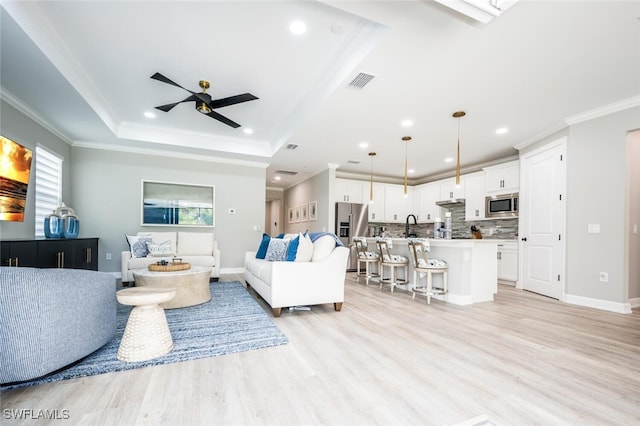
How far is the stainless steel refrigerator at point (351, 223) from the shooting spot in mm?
6953

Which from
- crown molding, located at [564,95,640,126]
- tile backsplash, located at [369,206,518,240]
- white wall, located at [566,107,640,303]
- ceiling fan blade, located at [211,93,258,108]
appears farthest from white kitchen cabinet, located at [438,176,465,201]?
ceiling fan blade, located at [211,93,258,108]

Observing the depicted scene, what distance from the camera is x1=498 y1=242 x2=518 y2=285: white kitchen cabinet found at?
517cm

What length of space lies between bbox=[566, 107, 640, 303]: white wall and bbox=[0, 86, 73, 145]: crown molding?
24.0 ft

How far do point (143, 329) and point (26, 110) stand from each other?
12.0ft

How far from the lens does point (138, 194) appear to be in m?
5.57

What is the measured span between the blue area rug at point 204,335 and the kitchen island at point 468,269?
2581 millimetres

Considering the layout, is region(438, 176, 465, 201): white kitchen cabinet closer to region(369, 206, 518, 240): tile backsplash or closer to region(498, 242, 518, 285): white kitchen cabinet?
region(369, 206, 518, 240): tile backsplash

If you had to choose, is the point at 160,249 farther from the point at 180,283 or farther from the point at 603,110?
the point at 603,110

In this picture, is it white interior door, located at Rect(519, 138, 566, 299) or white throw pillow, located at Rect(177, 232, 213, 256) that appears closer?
white interior door, located at Rect(519, 138, 566, 299)

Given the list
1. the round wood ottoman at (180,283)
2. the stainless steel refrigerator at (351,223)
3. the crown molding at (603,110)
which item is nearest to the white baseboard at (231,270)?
the stainless steel refrigerator at (351,223)

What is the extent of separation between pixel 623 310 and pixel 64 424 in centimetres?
542

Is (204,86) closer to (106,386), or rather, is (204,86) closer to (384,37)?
(384,37)

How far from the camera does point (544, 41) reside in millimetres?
2365

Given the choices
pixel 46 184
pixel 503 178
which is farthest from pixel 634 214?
pixel 46 184
